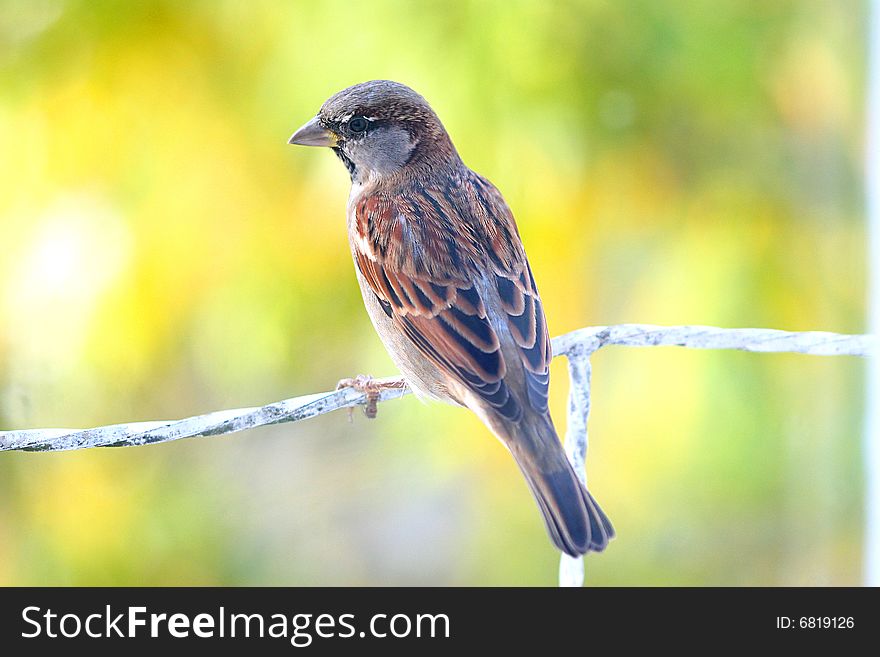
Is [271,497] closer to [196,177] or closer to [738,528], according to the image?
[196,177]

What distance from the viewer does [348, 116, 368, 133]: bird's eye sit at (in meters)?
1.86

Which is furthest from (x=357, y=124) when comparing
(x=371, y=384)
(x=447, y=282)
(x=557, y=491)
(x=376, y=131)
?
(x=557, y=491)

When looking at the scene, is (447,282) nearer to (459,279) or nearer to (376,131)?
(459,279)

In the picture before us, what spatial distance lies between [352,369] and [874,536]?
1.20 meters

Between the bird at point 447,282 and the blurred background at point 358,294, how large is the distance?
0.41 ft

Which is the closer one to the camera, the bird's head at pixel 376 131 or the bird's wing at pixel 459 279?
the bird's wing at pixel 459 279

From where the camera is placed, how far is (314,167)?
6.61 feet

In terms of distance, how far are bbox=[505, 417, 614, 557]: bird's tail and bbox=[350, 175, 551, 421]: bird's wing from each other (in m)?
0.04

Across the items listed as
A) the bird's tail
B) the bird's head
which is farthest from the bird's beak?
the bird's tail

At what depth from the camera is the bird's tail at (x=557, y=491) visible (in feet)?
5.24

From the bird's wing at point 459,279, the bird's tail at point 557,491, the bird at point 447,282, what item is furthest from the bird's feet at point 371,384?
the bird's tail at point 557,491

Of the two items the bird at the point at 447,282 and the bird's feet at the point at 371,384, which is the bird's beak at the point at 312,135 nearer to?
the bird at the point at 447,282

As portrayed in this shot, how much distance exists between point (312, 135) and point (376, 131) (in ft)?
0.41
